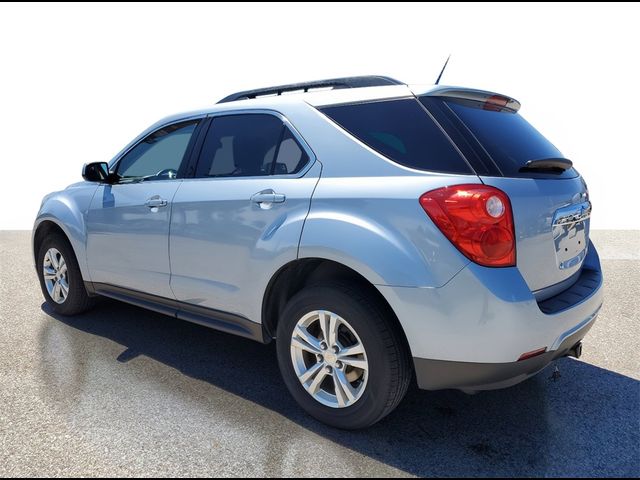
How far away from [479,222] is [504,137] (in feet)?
2.19

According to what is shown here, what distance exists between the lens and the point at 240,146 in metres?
3.23

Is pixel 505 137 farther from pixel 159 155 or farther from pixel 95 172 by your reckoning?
pixel 95 172

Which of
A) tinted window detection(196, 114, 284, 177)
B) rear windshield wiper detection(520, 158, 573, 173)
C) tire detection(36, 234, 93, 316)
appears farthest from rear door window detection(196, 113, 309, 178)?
tire detection(36, 234, 93, 316)

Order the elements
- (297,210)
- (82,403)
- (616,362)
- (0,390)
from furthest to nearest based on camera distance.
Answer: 1. (616,362)
2. (0,390)
3. (82,403)
4. (297,210)

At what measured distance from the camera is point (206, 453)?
2.48 meters

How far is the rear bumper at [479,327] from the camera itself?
7.22 feet

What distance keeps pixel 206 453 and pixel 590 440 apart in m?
1.92

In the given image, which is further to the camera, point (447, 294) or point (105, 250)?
point (105, 250)

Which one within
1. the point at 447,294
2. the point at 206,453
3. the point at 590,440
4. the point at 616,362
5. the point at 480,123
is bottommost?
the point at 616,362

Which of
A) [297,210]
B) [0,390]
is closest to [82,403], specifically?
[0,390]

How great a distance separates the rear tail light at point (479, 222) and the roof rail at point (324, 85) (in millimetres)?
861

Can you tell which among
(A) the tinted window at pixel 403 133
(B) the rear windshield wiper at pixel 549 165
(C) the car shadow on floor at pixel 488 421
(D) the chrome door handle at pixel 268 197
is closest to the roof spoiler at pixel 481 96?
(A) the tinted window at pixel 403 133

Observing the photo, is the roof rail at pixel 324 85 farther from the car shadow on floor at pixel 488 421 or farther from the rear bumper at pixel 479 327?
the car shadow on floor at pixel 488 421

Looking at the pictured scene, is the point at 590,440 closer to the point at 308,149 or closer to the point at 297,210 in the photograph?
the point at 297,210
